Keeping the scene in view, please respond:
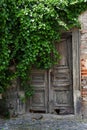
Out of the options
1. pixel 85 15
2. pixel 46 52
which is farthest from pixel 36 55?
pixel 85 15

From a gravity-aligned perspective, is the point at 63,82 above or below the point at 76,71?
below

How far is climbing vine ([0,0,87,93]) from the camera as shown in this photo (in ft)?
27.2

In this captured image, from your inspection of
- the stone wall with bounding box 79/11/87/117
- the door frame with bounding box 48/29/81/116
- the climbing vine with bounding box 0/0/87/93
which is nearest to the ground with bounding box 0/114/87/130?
the door frame with bounding box 48/29/81/116

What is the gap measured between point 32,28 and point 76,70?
→ 157 centimetres

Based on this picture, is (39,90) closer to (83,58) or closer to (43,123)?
(43,123)

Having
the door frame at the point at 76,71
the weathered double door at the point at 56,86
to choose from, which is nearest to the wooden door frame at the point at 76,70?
the door frame at the point at 76,71

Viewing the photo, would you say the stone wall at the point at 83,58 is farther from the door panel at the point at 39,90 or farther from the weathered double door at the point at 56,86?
the door panel at the point at 39,90

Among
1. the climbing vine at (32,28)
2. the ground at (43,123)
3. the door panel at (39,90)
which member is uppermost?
the climbing vine at (32,28)

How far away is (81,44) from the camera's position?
8578mm

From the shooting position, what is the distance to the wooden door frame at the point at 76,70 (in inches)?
339

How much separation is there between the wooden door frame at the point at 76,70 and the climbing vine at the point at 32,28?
0.32m

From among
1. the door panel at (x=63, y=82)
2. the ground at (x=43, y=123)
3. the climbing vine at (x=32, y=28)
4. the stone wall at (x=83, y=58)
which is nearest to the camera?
the ground at (x=43, y=123)

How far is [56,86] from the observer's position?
905 centimetres

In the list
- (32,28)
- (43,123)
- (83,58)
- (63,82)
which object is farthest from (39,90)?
(32,28)
